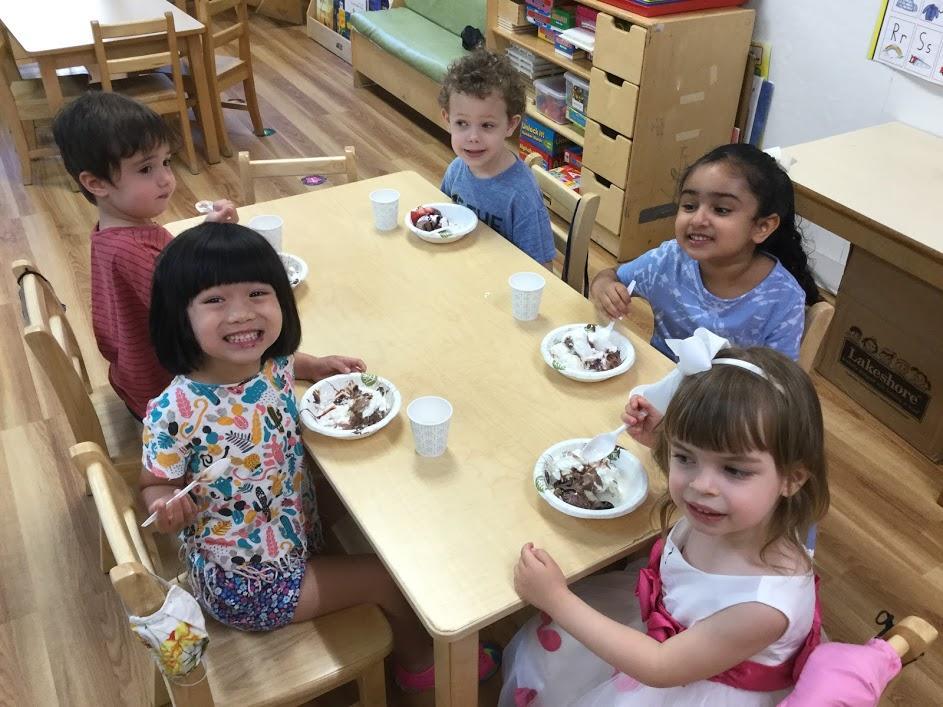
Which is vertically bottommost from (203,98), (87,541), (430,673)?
(87,541)

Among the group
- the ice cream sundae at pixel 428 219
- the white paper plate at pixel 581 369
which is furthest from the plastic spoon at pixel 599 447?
the ice cream sundae at pixel 428 219

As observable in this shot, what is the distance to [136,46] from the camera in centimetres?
372

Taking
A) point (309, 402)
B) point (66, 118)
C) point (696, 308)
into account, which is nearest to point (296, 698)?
point (309, 402)

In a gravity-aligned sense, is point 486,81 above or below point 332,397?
above

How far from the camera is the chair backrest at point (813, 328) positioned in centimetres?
152

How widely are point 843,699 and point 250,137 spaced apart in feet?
13.9

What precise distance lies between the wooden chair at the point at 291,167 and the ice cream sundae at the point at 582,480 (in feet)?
4.25

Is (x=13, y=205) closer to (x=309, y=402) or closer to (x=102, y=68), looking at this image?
(x=102, y=68)

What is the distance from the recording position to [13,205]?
372 centimetres

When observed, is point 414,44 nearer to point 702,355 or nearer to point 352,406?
point 352,406

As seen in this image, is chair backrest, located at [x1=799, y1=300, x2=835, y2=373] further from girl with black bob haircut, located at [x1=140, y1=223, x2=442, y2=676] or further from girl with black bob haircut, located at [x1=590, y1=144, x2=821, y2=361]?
girl with black bob haircut, located at [x1=140, y1=223, x2=442, y2=676]

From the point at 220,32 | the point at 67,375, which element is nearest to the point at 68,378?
the point at 67,375

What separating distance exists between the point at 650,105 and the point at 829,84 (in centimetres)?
65

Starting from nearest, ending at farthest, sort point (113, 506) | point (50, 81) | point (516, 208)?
point (113, 506)
point (516, 208)
point (50, 81)
